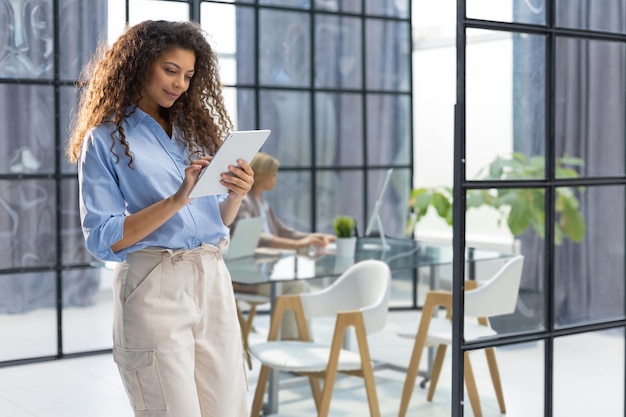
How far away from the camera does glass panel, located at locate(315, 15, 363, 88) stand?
6.64 m

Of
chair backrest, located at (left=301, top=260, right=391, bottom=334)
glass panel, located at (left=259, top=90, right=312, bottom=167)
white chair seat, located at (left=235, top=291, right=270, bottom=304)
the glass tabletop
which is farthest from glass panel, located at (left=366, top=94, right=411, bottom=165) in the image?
chair backrest, located at (left=301, top=260, right=391, bottom=334)

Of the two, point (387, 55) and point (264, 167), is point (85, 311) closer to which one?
point (264, 167)

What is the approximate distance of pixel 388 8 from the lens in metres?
6.98

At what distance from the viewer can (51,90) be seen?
5.38m

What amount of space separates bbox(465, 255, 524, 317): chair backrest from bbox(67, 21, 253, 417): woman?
88cm

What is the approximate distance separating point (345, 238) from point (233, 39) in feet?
6.78

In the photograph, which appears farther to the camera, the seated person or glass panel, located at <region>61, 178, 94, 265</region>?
glass panel, located at <region>61, 178, 94, 265</region>

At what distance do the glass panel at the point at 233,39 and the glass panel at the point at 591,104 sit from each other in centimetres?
320

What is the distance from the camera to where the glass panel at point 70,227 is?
550cm

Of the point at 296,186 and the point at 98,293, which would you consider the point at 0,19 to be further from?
the point at 296,186

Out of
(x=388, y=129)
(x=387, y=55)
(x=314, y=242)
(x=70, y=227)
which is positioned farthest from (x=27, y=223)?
(x=387, y=55)

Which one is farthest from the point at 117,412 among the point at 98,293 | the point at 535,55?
the point at 535,55

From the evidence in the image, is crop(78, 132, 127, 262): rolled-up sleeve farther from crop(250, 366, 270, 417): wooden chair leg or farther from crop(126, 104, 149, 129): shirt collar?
crop(250, 366, 270, 417): wooden chair leg

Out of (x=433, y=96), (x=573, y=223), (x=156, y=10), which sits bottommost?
(x=573, y=223)
